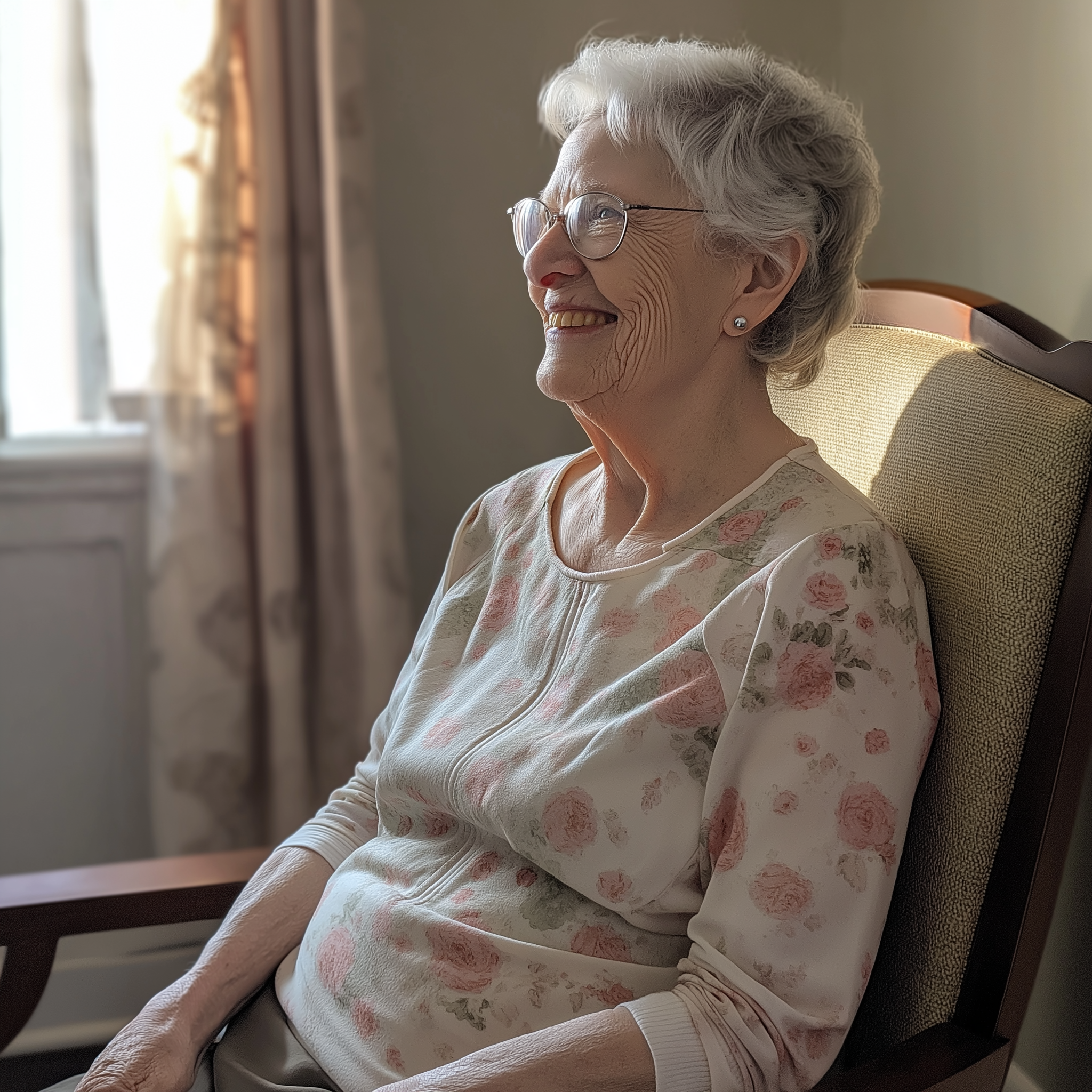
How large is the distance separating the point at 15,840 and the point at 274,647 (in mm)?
665

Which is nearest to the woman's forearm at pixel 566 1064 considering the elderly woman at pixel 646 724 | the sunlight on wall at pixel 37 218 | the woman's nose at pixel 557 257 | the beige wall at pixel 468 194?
the elderly woman at pixel 646 724

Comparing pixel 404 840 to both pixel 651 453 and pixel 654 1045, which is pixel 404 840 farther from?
pixel 651 453

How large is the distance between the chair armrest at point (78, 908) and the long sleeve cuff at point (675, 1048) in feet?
2.02

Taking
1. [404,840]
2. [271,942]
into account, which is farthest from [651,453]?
[271,942]

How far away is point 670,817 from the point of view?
3.39 ft

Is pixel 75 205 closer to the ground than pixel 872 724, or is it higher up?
higher up

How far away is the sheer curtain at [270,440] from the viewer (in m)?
1.97

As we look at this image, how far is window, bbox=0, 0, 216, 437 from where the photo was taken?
6.57 ft

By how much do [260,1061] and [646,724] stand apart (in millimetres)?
571

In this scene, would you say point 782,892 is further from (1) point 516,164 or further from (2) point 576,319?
(1) point 516,164

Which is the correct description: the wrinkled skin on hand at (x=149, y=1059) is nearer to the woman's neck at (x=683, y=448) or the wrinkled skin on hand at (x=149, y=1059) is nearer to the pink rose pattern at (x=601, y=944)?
the pink rose pattern at (x=601, y=944)

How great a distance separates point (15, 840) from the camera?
218 centimetres

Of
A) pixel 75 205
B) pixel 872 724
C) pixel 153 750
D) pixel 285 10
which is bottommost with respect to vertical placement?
pixel 153 750

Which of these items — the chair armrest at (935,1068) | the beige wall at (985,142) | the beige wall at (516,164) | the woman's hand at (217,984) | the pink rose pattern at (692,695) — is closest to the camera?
the chair armrest at (935,1068)
